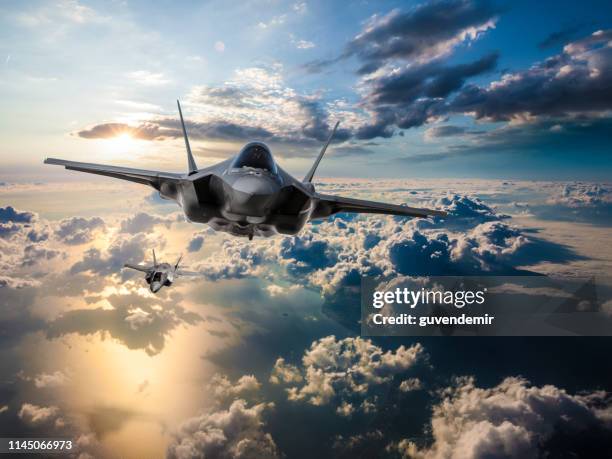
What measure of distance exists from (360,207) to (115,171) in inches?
338

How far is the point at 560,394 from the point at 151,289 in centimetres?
14634

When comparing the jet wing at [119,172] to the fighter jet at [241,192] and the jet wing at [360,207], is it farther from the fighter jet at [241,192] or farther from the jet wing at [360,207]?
the jet wing at [360,207]

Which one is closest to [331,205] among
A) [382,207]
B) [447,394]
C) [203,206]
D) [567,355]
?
[382,207]

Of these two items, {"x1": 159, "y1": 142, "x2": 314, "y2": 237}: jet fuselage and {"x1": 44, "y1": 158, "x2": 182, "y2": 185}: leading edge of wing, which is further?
{"x1": 44, "y1": 158, "x2": 182, "y2": 185}: leading edge of wing

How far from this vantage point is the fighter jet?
6.54 meters


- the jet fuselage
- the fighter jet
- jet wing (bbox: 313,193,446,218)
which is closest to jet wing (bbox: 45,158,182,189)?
the fighter jet

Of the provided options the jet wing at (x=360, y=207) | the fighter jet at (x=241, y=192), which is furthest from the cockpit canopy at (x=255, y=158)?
the jet wing at (x=360, y=207)

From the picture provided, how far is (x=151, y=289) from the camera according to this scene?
18.8 m

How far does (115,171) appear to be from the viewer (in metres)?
9.09

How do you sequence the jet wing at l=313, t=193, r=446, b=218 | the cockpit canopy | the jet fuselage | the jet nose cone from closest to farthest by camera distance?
the jet nose cone < the jet fuselage < the cockpit canopy < the jet wing at l=313, t=193, r=446, b=218

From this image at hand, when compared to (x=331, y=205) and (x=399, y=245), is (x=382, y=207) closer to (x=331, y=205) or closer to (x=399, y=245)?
(x=331, y=205)

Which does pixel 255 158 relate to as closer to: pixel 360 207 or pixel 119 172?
pixel 360 207

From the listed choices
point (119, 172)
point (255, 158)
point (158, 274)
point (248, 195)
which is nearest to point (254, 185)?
point (248, 195)

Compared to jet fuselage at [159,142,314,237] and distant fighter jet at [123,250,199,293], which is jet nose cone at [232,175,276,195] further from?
distant fighter jet at [123,250,199,293]
